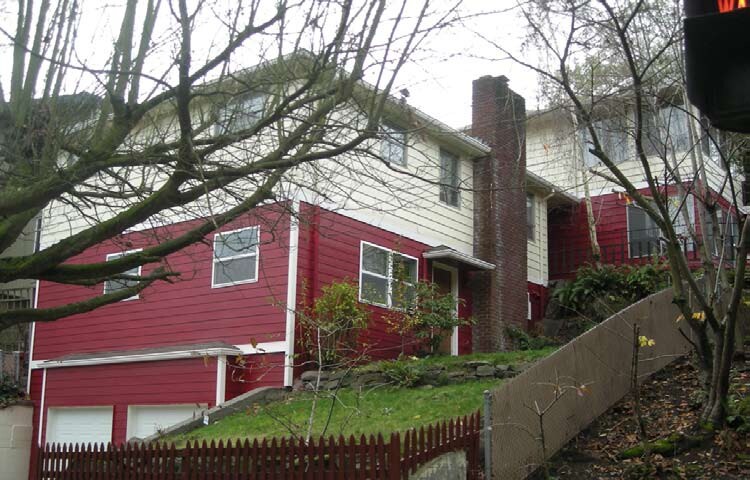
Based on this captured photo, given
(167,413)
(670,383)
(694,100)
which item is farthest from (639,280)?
(694,100)

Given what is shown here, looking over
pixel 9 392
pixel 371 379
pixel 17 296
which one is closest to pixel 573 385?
pixel 371 379

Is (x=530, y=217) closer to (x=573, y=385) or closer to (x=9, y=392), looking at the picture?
(x=573, y=385)

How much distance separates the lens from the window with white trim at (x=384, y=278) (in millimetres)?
16203

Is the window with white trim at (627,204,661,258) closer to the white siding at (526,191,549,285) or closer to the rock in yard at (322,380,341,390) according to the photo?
the white siding at (526,191,549,285)

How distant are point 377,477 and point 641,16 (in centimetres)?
707

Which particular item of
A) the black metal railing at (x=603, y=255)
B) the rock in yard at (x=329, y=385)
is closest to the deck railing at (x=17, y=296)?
the rock in yard at (x=329, y=385)

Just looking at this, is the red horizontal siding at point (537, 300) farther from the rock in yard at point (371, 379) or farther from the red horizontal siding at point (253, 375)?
the red horizontal siding at point (253, 375)

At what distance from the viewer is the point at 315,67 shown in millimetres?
7098

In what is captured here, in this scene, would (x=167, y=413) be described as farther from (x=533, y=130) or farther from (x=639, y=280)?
(x=533, y=130)

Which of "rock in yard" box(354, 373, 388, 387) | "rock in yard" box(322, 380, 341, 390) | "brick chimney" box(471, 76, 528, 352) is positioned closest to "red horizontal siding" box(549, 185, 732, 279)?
"brick chimney" box(471, 76, 528, 352)

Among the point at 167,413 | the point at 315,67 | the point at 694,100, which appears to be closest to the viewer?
the point at 694,100

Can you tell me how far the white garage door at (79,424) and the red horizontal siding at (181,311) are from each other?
132 cm

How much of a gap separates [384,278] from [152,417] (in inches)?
210

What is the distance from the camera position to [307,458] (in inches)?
331
